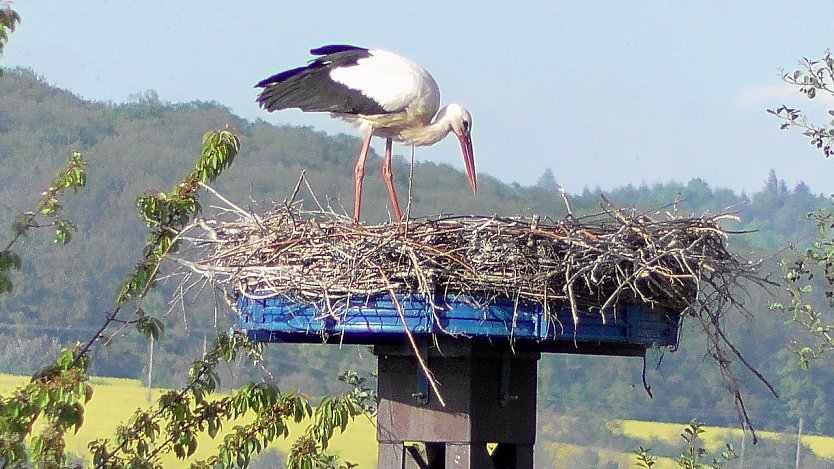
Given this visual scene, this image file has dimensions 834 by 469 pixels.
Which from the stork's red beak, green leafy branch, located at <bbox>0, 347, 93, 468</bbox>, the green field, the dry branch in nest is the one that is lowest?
the green field

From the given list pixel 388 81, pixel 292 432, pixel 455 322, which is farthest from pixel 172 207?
pixel 292 432

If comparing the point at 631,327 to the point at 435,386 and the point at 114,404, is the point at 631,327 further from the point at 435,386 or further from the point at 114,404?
the point at 114,404

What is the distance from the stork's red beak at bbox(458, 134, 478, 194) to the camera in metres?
6.12

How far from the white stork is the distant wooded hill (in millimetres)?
2026

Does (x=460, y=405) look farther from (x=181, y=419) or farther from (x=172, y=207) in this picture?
(x=172, y=207)

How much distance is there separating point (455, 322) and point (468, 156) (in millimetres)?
2682

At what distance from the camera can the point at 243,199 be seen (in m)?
9.32

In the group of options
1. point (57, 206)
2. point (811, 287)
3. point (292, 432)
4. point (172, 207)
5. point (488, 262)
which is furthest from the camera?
point (292, 432)

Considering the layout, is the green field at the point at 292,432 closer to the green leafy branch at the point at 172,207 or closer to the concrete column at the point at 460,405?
the green leafy branch at the point at 172,207

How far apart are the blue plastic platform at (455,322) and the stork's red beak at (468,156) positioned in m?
2.24

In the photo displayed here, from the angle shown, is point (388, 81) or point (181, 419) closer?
point (181, 419)

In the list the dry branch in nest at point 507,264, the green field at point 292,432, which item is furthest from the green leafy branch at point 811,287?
the green field at point 292,432

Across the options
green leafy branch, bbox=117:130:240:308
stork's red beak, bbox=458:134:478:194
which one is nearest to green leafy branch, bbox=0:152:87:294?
green leafy branch, bbox=117:130:240:308

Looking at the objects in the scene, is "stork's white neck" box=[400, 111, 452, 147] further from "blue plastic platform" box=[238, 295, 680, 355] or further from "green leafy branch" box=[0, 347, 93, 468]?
"blue plastic platform" box=[238, 295, 680, 355]
